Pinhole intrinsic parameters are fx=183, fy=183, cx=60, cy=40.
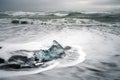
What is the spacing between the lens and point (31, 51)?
659 cm

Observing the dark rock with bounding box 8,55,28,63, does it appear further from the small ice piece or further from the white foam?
the white foam

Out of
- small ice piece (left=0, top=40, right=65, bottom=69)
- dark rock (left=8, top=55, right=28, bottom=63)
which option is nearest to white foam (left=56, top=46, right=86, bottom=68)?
small ice piece (left=0, top=40, right=65, bottom=69)

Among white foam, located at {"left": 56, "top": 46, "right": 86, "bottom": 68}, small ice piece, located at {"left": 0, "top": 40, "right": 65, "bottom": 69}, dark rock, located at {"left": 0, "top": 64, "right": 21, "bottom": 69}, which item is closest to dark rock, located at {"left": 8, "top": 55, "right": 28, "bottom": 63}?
small ice piece, located at {"left": 0, "top": 40, "right": 65, "bottom": 69}

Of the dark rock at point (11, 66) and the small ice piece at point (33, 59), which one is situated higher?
the small ice piece at point (33, 59)

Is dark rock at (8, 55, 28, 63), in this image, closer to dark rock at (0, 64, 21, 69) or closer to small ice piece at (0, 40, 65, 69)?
small ice piece at (0, 40, 65, 69)

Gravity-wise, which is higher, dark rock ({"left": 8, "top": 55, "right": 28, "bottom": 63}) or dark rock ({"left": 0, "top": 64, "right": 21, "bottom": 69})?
dark rock ({"left": 8, "top": 55, "right": 28, "bottom": 63})

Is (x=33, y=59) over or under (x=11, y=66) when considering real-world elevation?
over

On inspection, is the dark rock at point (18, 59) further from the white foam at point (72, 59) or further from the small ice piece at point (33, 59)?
the white foam at point (72, 59)

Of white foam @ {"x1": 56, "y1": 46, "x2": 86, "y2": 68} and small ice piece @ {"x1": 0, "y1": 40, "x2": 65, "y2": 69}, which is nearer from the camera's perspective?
small ice piece @ {"x1": 0, "y1": 40, "x2": 65, "y2": 69}

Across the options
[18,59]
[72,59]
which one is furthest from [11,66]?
[72,59]

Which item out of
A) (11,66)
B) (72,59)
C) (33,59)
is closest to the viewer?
(11,66)

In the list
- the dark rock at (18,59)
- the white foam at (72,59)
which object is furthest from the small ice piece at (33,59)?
the white foam at (72,59)

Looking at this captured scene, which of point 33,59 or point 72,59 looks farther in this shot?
point 72,59

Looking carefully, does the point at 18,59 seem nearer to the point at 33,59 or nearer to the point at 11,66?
the point at 33,59
